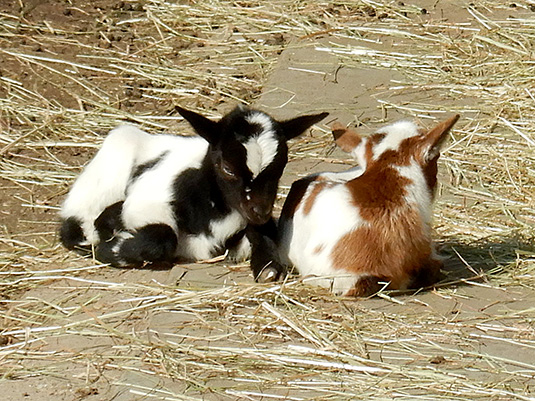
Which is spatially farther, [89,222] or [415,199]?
[89,222]

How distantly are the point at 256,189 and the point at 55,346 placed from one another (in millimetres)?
1298

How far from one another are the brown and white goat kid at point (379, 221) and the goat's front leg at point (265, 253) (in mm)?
135

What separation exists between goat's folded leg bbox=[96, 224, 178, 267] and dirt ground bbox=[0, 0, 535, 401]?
0.09 metres

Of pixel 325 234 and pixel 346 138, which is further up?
pixel 346 138

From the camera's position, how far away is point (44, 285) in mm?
5793

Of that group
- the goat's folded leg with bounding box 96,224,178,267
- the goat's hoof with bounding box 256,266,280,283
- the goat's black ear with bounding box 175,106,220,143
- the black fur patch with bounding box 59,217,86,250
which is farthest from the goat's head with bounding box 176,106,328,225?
the black fur patch with bounding box 59,217,86,250

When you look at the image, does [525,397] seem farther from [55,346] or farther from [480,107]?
[480,107]

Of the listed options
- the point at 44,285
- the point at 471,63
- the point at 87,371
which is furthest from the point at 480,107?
the point at 87,371

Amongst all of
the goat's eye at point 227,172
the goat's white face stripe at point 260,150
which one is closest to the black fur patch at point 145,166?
the goat's eye at point 227,172

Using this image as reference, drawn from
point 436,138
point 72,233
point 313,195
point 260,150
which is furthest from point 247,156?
point 72,233

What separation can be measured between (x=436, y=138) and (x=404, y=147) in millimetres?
196

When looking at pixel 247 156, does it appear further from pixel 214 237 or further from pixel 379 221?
pixel 379 221

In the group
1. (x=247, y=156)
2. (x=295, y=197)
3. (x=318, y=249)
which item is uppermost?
(x=247, y=156)

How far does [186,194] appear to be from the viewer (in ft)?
18.9
